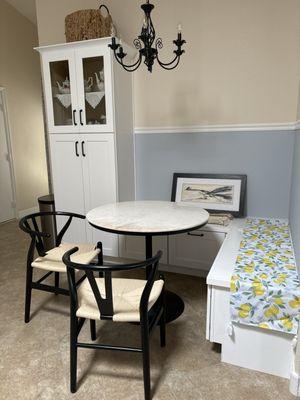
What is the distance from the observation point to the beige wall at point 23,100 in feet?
14.5

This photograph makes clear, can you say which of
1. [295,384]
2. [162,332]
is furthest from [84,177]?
[295,384]

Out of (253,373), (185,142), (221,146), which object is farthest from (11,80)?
(253,373)

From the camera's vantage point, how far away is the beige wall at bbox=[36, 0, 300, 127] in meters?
2.45

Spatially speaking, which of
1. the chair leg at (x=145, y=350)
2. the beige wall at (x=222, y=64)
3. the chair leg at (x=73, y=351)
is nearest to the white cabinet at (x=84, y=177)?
the beige wall at (x=222, y=64)

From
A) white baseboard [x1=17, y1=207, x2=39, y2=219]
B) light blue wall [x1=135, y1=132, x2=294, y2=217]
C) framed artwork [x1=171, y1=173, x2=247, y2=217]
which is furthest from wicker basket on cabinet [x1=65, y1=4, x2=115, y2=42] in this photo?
white baseboard [x1=17, y1=207, x2=39, y2=219]

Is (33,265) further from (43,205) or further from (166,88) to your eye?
(166,88)

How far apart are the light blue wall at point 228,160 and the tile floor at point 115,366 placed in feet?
3.64

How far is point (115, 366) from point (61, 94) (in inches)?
91.8

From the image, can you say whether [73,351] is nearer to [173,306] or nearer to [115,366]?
[115,366]

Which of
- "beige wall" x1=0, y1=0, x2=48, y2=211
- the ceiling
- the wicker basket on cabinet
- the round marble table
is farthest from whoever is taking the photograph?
"beige wall" x1=0, y1=0, x2=48, y2=211

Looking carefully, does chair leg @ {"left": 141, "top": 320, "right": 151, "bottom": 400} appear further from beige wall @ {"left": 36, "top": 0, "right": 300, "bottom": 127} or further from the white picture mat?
beige wall @ {"left": 36, "top": 0, "right": 300, "bottom": 127}

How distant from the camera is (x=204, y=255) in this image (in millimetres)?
2648

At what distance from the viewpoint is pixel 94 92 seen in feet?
8.92

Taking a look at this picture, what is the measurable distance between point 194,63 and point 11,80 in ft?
10.1
